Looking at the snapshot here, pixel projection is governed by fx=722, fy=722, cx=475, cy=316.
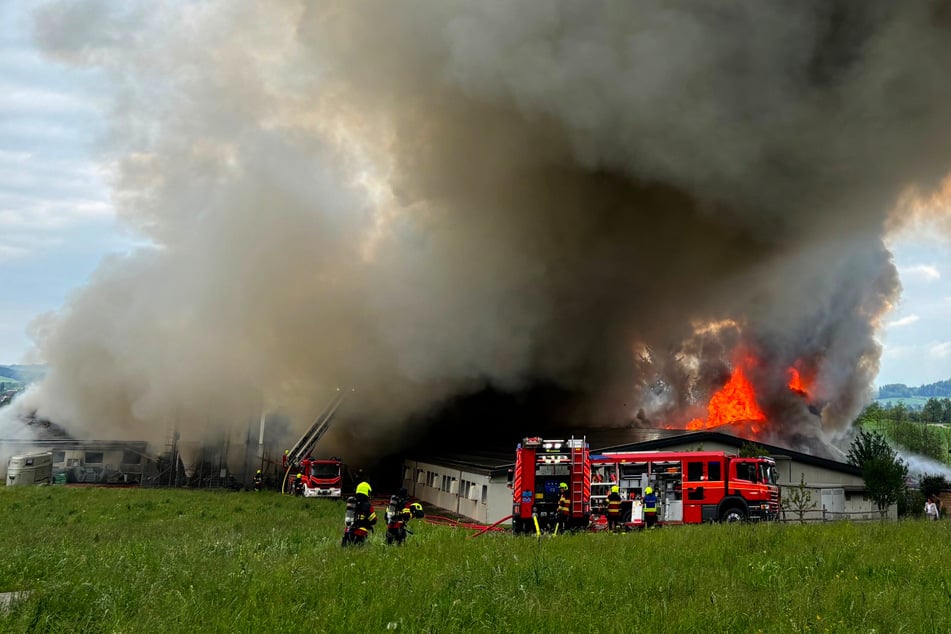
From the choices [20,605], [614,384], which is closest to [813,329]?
[614,384]

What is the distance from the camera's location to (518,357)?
37.0m

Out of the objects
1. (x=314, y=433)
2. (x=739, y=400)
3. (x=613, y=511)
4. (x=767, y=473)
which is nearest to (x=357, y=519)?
(x=613, y=511)

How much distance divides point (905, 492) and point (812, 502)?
13.4ft

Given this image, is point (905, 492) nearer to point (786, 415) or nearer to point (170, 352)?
point (786, 415)

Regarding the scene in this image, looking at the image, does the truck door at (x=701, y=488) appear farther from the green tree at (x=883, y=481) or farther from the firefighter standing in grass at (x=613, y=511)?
the green tree at (x=883, y=481)

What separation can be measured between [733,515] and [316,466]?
20.0 metres

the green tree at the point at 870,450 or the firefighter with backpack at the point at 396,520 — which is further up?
the green tree at the point at 870,450

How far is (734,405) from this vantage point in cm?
3994

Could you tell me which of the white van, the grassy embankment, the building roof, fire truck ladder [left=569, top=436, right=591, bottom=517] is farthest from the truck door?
the white van

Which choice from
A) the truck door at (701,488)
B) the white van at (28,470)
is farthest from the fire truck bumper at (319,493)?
the truck door at (701,488)

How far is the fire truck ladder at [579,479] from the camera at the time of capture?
65.5ft

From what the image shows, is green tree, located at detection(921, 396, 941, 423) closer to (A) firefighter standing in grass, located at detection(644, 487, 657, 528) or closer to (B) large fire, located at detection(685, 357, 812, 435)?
(B) large fire, located at detection(685, 357, 812, 435)

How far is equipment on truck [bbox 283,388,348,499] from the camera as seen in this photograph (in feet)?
110

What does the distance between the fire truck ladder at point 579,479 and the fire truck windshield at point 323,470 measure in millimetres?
16686
